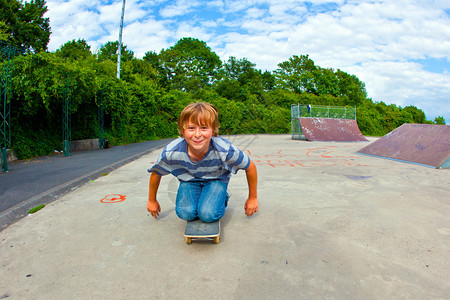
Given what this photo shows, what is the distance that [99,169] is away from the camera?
6750 millimetres

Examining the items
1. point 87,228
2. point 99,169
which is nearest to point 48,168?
point 99,169

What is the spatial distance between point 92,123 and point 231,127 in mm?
18110

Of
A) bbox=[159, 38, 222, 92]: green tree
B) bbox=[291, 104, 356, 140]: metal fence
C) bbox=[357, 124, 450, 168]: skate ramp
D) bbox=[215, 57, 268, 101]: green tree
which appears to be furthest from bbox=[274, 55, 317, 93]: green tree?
bbox=[357, 124, 450, 168]: skate ramp

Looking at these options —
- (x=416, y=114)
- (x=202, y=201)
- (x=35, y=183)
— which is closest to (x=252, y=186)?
(x=202, y=201)

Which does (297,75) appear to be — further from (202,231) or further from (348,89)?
(202,231)

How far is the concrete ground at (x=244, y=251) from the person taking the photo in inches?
76.1

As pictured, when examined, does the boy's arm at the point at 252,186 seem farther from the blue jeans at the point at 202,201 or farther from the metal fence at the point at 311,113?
the metal fence at the point at 311,113

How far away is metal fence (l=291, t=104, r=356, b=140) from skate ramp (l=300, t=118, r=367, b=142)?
0.82 meters

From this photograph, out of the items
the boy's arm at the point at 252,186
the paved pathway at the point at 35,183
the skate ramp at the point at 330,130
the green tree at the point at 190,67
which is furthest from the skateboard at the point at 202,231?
the green tree at the point at 190,67

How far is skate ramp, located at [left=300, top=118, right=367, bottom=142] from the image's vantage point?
18152 millimetres

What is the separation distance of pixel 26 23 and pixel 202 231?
33.5 m

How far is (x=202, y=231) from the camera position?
259 centimetres

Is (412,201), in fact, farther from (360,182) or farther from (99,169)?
(99,169)

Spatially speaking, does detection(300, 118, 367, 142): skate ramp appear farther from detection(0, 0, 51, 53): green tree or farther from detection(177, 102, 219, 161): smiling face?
detection(0, 0, 51, 53): green tree
